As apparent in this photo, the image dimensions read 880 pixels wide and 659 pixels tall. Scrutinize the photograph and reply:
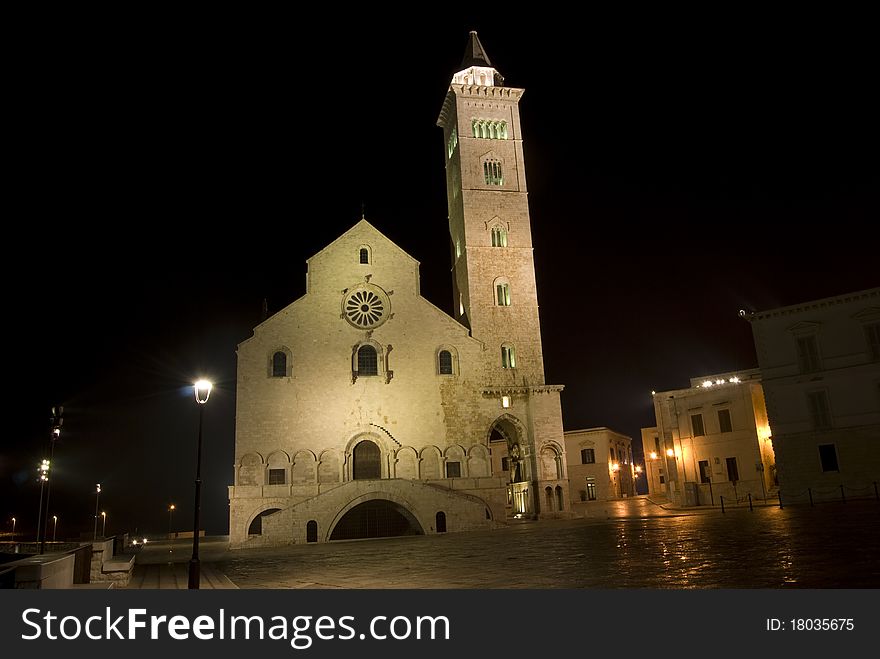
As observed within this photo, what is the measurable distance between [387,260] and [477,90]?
51.0 ft

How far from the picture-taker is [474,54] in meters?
51.0

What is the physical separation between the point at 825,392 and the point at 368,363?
24682 millimetres

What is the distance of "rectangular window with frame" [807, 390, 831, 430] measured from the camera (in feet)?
109

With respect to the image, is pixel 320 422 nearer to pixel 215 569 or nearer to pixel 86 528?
pixel 215 569

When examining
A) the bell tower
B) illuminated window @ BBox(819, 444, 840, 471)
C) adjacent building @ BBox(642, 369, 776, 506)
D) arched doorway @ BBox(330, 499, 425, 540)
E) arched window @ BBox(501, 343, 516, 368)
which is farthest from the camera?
the bell tower

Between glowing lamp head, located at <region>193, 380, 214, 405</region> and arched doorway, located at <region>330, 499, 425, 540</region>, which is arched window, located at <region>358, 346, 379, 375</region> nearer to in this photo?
arched doorway, located at <region>330, 499, 425, 540</region>

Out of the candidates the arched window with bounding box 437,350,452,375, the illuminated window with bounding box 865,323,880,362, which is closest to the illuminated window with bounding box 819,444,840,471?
the illuminated window with bounding box 865,323,880,362

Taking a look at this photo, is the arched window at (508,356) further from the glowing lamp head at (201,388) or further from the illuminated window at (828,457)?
the glowing lamp head at (201,388)

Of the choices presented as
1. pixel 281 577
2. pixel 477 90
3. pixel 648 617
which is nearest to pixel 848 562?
pixel 648 617

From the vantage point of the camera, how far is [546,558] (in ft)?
49.9

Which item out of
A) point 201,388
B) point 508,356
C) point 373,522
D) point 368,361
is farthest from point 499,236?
point 201,388

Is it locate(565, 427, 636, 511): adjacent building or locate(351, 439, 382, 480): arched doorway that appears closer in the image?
locate(351, 439, 382, 480): arched doorway

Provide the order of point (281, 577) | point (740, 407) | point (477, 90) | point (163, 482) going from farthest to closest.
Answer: point (163, 482) → point (477, 90) → point (740, 407) → point (281, 577)

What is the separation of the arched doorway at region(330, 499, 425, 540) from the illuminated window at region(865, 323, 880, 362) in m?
24.4
